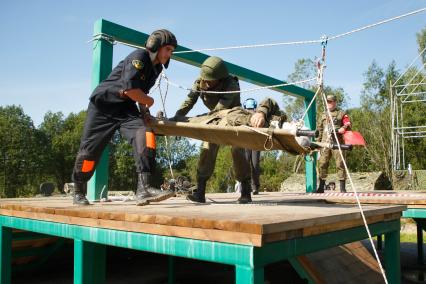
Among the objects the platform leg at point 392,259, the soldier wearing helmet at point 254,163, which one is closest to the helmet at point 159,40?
the platform leg at point 392,259

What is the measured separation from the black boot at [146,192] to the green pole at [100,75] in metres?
1.25

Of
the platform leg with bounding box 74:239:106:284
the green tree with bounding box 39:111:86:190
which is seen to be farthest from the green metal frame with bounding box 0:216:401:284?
the green tree with bounding box 39:111:86:190

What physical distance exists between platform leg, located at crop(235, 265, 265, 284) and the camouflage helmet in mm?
2485

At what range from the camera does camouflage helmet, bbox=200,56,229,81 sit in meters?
4.15

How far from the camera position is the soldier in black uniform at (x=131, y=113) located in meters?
3.29

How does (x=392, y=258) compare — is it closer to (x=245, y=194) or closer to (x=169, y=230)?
(x=245, y=194)

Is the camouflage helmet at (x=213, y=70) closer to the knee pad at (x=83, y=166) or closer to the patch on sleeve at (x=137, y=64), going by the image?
the patch on sleeve at (x=137, y=64)

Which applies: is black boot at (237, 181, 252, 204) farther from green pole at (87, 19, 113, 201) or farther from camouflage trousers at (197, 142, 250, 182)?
green pole at (87, 19, 113, 201)

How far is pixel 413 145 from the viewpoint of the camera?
31812mm

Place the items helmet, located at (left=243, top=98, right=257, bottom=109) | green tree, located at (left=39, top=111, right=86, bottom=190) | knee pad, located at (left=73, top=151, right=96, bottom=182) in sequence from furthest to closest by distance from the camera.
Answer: green tree, located at (left=39, top=111, right=86, bottom=190) → helmet, located at (left=243, top=98, right=257, bottom=109) → knee pad, located at (left=73, top=151, right=96, bottom=182)

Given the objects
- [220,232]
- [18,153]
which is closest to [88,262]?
[220,232]

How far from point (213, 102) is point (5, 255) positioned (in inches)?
102

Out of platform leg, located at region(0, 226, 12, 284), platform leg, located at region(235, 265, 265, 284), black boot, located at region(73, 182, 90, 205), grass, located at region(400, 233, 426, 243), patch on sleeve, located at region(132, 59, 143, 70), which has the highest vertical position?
patch on sleeve, located at region(132, 59, 143, 70)

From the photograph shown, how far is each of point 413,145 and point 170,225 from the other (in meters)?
33.3
